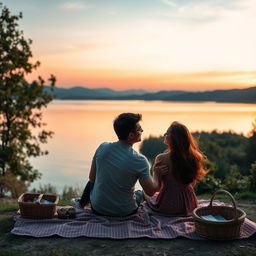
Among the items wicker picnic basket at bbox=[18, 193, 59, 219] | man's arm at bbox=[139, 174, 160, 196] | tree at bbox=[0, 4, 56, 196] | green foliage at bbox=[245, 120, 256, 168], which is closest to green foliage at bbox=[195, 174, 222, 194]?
man's arm at bbox=[139, 174, 160, 196]

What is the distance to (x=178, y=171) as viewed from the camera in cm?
526

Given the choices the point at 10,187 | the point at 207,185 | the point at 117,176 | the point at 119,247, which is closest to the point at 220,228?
the point at 119,247

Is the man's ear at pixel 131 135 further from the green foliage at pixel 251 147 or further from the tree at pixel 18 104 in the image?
the green foliage at pixel 251 147

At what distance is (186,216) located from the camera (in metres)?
5.43

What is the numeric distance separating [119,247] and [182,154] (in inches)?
61.8

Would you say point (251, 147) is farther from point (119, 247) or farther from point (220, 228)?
point (119, 247)

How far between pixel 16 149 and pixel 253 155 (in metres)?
17.1

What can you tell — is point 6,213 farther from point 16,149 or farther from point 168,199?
point 16,149

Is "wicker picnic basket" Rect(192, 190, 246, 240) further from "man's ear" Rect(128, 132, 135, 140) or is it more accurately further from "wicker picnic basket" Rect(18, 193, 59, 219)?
"wicker picnic basket" Rect(18, 193, 59, 219)

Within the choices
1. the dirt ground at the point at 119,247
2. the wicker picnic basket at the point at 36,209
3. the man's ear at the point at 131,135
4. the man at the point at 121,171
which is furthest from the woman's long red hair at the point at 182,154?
the wicker picnic basket at the point at 36,209

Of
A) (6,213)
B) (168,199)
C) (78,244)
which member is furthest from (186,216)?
(6,213)

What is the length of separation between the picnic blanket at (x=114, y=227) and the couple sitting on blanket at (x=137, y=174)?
0.17 meters

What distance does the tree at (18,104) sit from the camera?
54.3 ft

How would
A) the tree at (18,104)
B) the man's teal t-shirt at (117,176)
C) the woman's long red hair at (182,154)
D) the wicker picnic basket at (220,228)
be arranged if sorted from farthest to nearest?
the tree at (18,104) < the woman's long red hair at (182,154) < the man's teal t-shirt at (117,176) < the wicker picnic basket at (220,228)
